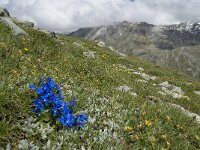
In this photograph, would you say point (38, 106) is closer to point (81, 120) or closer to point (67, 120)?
point (67, 120)

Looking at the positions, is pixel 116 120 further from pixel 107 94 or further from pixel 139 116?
pixel 107 94

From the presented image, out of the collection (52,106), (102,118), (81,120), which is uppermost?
(52,106)

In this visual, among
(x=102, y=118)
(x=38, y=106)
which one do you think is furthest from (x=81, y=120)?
(x=102, y=118)

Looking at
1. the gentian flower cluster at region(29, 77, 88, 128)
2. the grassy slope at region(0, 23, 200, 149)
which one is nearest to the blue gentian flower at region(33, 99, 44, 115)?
the gentian flower cluster at region(29, 77, 88, 128)

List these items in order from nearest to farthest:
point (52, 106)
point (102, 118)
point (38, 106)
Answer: point (38, 106)
point (52, 106)
point (102, 118)

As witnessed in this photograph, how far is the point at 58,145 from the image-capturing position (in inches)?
265

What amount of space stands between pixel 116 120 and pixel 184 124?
259 cm

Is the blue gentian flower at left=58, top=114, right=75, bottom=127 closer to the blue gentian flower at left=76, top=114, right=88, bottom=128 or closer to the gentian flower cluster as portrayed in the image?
the gentian flower cluster

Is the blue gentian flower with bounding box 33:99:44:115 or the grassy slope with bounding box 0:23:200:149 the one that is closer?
the grassy slope with bounding box 0:23:200:149

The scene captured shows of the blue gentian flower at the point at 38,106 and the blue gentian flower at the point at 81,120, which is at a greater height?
the blue gentian flower at the point at 38,106

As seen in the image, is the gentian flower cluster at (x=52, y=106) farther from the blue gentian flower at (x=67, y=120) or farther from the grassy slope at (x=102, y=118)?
the grassy slope at (x=102, y=118)

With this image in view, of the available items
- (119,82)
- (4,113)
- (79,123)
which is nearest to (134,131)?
(79,123)

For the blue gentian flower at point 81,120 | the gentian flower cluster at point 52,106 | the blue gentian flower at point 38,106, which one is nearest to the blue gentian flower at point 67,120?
the gentian flower cluster at point 52,106

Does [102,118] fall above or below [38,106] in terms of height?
below
